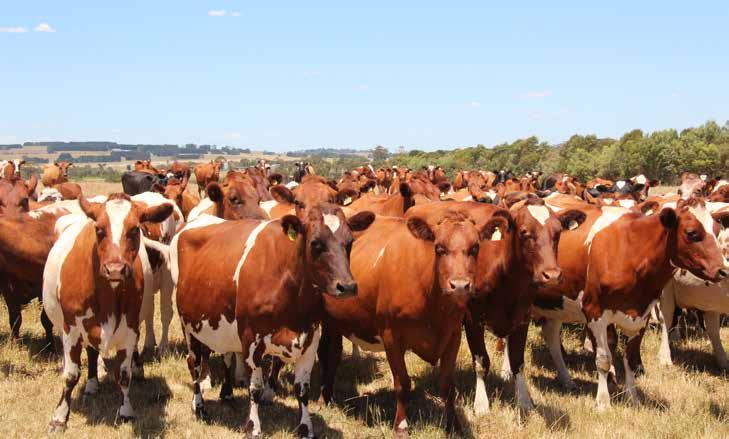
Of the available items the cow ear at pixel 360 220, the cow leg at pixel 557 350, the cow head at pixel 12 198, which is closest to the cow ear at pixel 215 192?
the cow head at pixel 12 198

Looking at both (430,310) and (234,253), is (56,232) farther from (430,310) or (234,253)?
(430,310)

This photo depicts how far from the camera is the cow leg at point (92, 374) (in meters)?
6.94

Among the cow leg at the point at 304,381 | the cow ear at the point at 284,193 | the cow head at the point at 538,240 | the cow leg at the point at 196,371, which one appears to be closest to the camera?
the cow leg at the point at 304,381

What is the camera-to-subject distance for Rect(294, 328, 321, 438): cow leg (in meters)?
5.77

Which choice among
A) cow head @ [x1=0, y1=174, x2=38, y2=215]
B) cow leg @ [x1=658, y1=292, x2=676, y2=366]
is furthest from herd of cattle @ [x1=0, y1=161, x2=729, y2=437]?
cow head @ [x1=0, y1=174, x2=38, y2=215]

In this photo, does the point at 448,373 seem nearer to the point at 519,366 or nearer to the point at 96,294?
the point at 519,366

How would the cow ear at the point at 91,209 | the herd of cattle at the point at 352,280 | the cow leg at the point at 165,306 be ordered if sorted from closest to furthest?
the herd of cattle at the point at 352,280
the cow ear at the point at 91,209
the cow leg at the point at 165,306

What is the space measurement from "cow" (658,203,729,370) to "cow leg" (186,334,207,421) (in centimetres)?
566

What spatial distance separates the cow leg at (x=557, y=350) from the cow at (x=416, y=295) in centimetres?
227

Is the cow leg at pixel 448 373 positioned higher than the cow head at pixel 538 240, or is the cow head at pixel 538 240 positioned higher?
the cow head at pixel 538 240

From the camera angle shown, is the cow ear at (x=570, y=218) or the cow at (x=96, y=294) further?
the cow ear at (x=570, y=218)

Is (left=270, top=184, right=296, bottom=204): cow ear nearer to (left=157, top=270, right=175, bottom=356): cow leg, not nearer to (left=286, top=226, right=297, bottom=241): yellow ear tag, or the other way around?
(left=286, top=226, right=297, bottom=241): yellow ear tag

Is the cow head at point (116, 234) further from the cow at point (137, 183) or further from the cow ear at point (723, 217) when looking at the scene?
the cow at point (137, 183)

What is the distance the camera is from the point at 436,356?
5.83 metres
